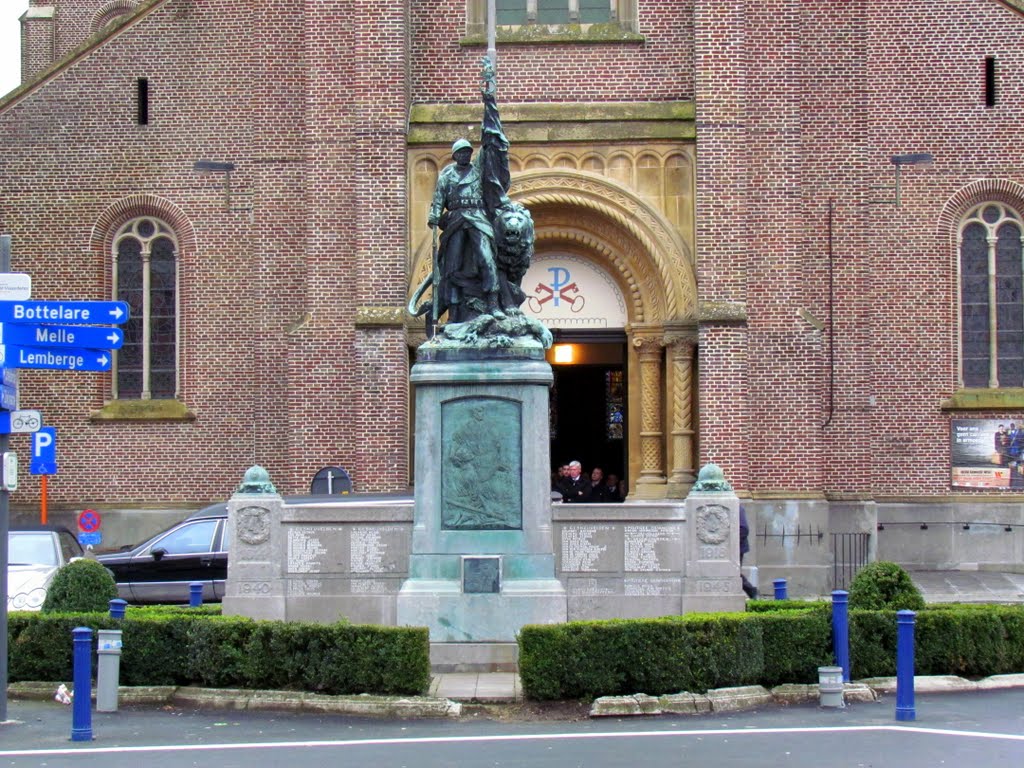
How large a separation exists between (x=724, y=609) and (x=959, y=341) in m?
13.3

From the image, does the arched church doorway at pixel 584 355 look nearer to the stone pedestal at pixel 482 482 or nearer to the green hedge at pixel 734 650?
the stone pedestal at pixel 482 482

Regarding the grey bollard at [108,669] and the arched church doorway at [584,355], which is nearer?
the grey bollard at [108,669]

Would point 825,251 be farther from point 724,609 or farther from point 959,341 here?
point 724,609

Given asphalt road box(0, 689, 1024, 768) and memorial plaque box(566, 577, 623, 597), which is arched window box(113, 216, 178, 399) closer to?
memorial plaque box(566, 577, 623, 597)

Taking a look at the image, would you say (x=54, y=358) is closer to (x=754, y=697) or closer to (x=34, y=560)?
(x=754, y=697)

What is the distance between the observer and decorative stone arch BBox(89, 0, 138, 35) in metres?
43.8

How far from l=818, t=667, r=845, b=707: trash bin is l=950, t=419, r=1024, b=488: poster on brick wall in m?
14.3

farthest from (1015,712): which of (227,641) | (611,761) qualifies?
(227,641)

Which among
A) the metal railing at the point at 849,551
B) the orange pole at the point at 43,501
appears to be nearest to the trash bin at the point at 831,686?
the metal railing at the point at 849,551

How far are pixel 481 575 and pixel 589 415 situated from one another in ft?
55.7

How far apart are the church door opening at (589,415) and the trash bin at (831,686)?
56.1 feet

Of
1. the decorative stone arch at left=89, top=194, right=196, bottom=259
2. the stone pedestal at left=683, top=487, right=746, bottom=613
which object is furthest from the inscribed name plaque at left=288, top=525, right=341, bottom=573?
the decorative stone arch at left=89, top=194, right=196, bottom=259

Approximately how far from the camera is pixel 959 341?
28125 mm

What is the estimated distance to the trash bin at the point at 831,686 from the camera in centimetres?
1407
